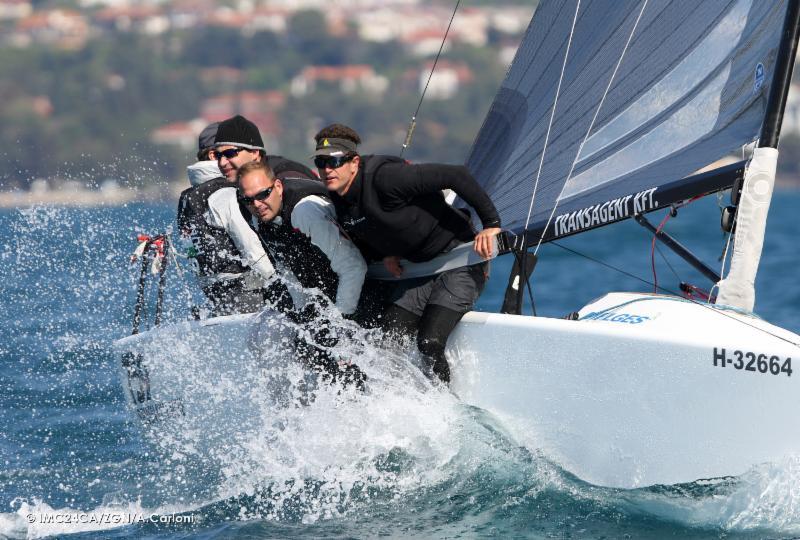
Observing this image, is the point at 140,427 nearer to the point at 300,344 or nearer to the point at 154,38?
the point at 300,344

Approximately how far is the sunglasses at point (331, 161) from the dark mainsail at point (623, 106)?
64cm

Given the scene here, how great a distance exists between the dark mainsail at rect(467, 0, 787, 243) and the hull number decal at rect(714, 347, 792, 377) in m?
0.53

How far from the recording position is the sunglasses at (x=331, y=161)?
3490mm

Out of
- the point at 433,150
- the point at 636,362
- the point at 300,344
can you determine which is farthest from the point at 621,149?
the point at 433,150

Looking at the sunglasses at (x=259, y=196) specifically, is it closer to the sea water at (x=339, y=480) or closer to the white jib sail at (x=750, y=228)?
the sea water at (x=339, y=480)

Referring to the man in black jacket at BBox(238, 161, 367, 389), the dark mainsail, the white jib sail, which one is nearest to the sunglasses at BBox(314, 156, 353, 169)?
the man in black jacket at BBox(238, 161, 367, 389)

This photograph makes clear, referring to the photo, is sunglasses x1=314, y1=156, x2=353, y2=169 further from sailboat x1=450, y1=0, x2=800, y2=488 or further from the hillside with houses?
the hillside with houses

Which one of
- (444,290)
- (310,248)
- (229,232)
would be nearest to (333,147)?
(310,248)

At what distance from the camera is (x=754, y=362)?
3.06m

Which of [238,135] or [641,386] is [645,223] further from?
[238,135]

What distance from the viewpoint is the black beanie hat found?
12.7 ft

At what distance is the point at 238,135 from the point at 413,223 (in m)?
0.69

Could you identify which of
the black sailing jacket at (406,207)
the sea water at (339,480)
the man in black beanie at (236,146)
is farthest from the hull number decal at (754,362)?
the man in black beanie at (236,146)

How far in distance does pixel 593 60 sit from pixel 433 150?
1696 inches
